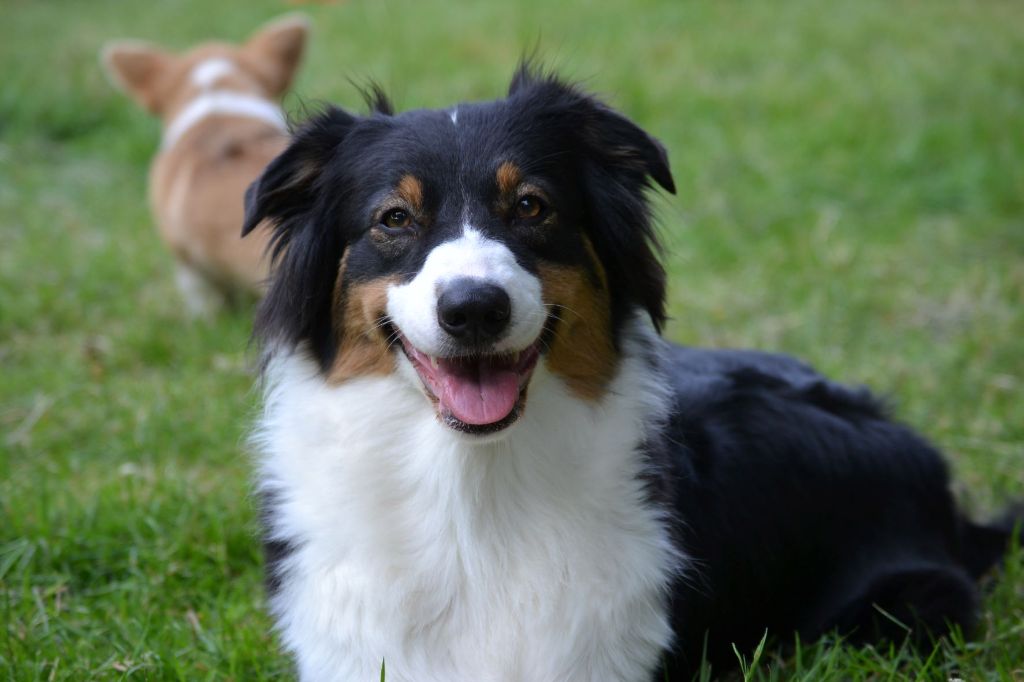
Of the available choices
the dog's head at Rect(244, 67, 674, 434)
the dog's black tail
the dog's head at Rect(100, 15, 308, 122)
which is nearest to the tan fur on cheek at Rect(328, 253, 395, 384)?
the dog's head at Rect(244, 67, 674, 434)

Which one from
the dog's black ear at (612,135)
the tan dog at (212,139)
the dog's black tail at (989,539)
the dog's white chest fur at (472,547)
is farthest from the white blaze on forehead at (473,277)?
the tan dog at (212,139)

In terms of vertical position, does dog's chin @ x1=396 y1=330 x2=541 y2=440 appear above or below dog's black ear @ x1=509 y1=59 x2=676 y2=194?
below

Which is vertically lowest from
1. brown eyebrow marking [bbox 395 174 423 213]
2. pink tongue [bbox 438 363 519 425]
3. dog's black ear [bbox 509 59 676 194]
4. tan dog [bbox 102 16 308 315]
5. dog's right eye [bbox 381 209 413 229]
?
tan dog [bbox 102 16 308 315]

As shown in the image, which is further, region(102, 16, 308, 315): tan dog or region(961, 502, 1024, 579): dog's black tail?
region(102, 16, 308, 315): tan dog

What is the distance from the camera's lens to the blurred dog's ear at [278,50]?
8.20 m

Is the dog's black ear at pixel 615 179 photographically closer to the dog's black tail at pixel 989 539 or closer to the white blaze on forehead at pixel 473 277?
the white blaze on forehead at pixel 473 277

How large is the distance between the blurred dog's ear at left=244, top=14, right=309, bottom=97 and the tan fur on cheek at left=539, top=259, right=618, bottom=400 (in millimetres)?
5789

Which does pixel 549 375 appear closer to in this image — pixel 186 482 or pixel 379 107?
pixel 379 107

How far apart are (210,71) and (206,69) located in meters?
0.05

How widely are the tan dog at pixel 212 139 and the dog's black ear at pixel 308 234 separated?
336 centimetres

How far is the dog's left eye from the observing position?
2918mm

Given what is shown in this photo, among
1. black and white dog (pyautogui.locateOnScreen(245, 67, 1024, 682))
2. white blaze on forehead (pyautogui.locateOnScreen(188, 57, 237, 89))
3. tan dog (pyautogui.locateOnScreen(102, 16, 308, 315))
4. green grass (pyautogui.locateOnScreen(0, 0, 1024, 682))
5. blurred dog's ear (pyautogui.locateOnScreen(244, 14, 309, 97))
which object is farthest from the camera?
blurred dog's ear (pyautogui.locateOnScreen(244, 14, 309, 97))

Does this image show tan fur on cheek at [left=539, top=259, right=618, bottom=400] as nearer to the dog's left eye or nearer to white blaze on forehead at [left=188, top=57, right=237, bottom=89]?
the dog's left eye

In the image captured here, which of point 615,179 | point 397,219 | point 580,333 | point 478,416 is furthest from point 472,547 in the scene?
point 615,179
